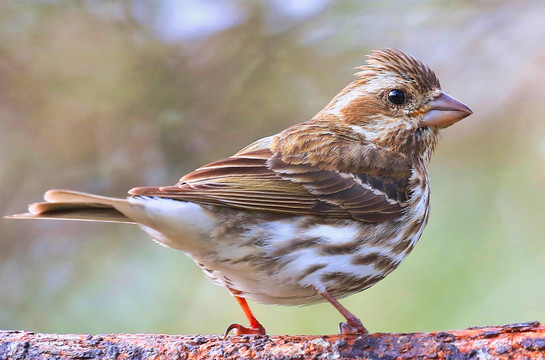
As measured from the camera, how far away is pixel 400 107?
4.66 m

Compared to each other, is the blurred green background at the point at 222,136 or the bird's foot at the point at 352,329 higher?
the blurred green background at the point at 222,136

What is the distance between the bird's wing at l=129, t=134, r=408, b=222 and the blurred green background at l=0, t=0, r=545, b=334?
666mm

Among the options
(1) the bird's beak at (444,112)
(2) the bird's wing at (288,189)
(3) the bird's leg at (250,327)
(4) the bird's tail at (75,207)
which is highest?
(1) the bird's beak at (444,112)

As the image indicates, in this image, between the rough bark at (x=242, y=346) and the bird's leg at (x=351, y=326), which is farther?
the bird's leg at (x=351, y=326)

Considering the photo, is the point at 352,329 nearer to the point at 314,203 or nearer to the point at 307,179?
the point at 314,203

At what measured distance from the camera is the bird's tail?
3459 mm

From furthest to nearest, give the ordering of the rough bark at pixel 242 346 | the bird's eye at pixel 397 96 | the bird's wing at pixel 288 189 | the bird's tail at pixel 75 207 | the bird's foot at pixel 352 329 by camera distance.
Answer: the bird's eye at pixel 397 96 < the bird's wing at pixel 288 189 < the bird's foot at pixel 352 329 < the bird's tail at pixel 75 207 < the rough bark at pixel 242 346

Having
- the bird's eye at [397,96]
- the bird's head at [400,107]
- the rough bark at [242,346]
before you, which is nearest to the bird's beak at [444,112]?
the bird's head at [400,107]

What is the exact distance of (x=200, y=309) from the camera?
5.06 m

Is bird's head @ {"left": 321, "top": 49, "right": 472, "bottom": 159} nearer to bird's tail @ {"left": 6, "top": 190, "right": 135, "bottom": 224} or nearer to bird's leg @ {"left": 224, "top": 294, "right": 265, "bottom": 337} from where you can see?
bird's leg @ {"left": 224, "top": 294, "right": 265, "bottom": 337}

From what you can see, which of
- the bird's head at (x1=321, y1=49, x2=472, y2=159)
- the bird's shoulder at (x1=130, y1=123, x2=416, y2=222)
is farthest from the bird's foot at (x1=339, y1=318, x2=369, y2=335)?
the bird's head at (x1=321, y1=49, x2=472, y2=159)

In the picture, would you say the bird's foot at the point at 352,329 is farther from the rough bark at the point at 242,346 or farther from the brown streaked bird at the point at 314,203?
the rough bark at the point at 242,346

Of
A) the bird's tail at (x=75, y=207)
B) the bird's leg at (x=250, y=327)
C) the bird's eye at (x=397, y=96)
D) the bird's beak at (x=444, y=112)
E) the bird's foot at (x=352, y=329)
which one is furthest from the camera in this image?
the bird's eye at (x=397, y=96)

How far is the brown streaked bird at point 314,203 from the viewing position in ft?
12.1
